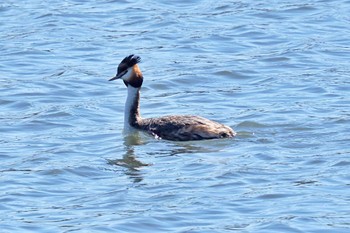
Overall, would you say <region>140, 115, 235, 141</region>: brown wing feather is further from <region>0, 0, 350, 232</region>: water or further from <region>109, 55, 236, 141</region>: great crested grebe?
<region>0, 0, 350, 232</region>: water

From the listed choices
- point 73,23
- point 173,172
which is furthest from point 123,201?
point 73,23

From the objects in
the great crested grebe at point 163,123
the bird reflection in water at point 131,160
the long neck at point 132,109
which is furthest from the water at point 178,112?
the long neck at point 132,109

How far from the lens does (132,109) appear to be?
1573 cm

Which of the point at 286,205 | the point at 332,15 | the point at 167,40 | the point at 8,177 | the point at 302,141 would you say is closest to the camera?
the point at 286,205

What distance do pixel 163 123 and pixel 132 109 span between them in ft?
2.29

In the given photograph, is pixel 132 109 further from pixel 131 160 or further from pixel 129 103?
pixel 131 160

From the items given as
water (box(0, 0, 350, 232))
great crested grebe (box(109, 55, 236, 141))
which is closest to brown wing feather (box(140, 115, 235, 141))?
great crested grebe (box(109, 55, 236, 141))

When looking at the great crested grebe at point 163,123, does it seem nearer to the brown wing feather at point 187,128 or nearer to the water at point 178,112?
the brown wing feather at point 187,128

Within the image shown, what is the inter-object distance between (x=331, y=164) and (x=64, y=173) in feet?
8.80

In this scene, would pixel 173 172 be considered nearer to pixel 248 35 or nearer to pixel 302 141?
pixel 302 141

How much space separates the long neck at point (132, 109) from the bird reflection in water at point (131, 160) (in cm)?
20

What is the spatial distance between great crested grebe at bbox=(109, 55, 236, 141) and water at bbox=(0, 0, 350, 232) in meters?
0.13

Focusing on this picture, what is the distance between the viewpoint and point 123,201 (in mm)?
Result: 12258

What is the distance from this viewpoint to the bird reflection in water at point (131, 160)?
44.4 ft
